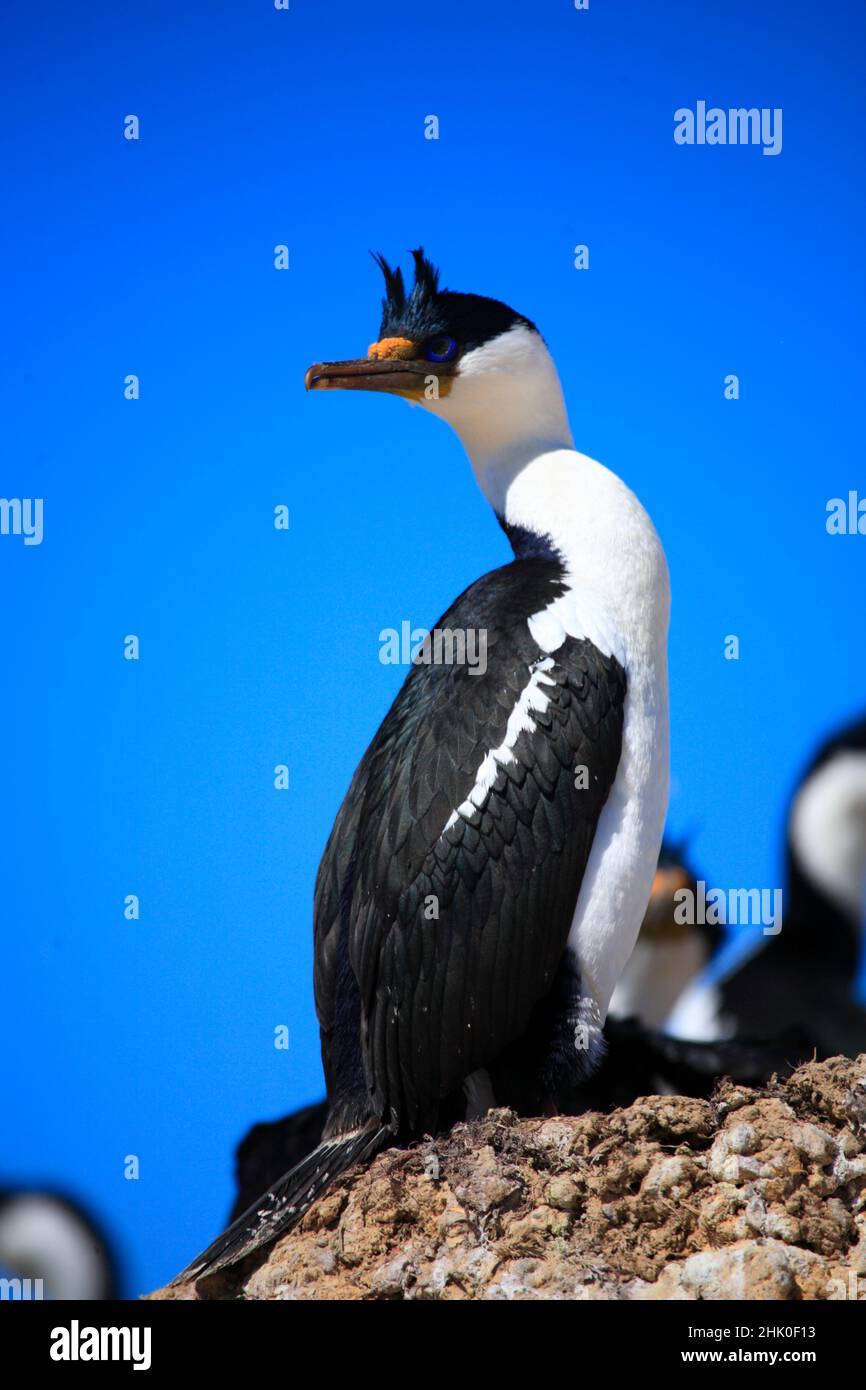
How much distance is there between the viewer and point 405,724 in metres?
3.23

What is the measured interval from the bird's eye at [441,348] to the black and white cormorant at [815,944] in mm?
3270

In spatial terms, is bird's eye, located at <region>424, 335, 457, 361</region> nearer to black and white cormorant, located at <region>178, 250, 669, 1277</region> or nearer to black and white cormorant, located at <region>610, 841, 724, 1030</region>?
black and white cormorant, located at <region>178, 250, 669, 1277</region>

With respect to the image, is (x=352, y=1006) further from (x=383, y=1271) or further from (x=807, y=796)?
(x=807, y=796)

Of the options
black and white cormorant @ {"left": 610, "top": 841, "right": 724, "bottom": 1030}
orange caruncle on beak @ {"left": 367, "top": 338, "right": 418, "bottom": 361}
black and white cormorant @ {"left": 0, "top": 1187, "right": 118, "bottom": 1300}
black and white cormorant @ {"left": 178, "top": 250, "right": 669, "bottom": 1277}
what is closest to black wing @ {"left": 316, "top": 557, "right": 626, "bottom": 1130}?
black and white cormorant @ {"left": 178, "top": 250, "right": 669, "bottom": 1277}

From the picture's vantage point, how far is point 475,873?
9.86ft

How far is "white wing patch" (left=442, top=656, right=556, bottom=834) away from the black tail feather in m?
0.69

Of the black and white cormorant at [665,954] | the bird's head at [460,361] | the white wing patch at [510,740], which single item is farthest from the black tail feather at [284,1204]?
the black and white cormorant at [665,954]

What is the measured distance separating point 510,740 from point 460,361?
110 centimetres

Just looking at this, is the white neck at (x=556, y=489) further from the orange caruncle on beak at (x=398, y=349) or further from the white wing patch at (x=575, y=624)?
A: the orange caruncle on beak at (x=398, y=349)

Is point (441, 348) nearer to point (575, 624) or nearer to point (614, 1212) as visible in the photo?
point (575, 624)

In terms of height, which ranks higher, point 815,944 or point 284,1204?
point 815,944

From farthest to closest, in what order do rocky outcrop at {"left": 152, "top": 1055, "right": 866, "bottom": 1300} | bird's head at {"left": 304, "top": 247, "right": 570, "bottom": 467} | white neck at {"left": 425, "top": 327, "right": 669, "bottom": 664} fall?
bird's head at {"left": 304, "top": 247, "right": 570, "bottom": 467} < white neck at {"left": 425, "top": 327, "right": 669, "bottom": 664} < rocky outcrop at {"left": 152, "top": 1055, "right": 866, "bottom": 1300}

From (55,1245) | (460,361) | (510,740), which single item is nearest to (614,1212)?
(510,740)

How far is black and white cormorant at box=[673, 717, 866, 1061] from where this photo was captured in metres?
6.03
